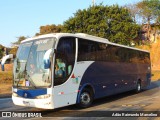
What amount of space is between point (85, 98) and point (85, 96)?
10 centimetres

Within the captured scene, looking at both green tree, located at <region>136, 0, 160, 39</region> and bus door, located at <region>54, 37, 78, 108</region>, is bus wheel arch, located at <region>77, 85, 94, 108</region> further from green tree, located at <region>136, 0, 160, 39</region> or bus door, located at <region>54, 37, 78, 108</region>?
green tree, located at <region>136, 0, 160, 39</region>

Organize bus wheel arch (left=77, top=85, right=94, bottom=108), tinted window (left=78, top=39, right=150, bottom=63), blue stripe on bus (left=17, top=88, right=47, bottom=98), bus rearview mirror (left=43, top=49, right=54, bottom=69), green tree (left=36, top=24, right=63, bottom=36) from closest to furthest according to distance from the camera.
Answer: bus rearview mirror (left=43, top=49, right=54, bottom=69) < blue stripe on bus (left=17, top=88, right=47, bottom=98) < bus wheel arch (left=77, top=85, right=94, bottom=108) < tinted window (left=78, top=39, right=150, bottom=63) < green tree (left=36, top=24, right=63, bottom=36)

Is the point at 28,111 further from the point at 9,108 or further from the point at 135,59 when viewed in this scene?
the point at 135,59

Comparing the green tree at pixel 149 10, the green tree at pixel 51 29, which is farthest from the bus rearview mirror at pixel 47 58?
the green tree at pixel 51 29

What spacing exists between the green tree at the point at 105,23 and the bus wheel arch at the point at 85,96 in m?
36.8

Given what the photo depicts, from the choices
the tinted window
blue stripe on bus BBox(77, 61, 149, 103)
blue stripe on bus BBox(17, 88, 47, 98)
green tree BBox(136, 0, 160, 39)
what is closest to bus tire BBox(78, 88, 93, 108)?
blue stripe on bus BBox(77, 61, 149, 103)

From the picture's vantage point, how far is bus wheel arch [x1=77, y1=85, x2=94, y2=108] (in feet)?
44.3

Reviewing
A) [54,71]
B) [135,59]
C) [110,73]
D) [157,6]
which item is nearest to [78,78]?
[54,71]

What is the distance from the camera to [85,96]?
13828 millimetres

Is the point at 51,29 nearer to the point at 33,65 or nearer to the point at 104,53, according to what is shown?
the point at 104,53

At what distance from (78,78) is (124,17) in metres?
40.8

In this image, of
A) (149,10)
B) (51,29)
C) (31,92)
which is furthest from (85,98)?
(51,29)

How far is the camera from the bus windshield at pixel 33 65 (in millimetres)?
11867

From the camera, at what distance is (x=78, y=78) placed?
526 inches
